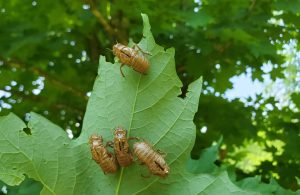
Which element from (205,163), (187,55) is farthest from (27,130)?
(187,55)

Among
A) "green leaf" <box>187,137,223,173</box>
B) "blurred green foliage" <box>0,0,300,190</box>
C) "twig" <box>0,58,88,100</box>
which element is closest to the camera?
"green leaf" <box>187,137,223,173</box>

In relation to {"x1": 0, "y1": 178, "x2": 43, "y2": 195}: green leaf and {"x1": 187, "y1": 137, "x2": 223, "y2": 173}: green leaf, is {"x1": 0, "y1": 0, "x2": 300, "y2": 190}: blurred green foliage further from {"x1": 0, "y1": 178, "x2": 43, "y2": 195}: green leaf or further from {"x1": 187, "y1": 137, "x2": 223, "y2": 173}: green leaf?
{"x1": 0, "y1": 178, "x2": 43, "y2": 195}: green leaf

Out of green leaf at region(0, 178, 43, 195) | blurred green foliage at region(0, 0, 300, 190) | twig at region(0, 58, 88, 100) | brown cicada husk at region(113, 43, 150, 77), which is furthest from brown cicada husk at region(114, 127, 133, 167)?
twig at region(0, 58, 88, 100)

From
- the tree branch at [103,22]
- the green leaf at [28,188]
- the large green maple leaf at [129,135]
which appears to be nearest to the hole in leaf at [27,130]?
the large green maple leaf at [129,135]

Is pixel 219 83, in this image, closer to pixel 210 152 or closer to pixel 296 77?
pixel 296 77

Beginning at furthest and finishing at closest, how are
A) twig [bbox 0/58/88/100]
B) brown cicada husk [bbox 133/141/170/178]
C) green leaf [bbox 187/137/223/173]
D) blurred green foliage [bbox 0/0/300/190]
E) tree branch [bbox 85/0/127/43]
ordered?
twig [bbox 0/58/88/100], tree branch [bbox 85/0/127/43], blurred green foliage [bbox 0/0/300/190], green leaf [bbox 187/137/223/173], brown cicada husk [bbox 133/141/170/178]

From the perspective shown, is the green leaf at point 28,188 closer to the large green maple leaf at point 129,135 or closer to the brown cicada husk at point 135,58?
the large green maple leaf at point 129,135

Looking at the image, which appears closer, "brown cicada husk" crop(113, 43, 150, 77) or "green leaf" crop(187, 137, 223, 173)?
"brown cicada husk" crop(113, 43, 150, 77)
